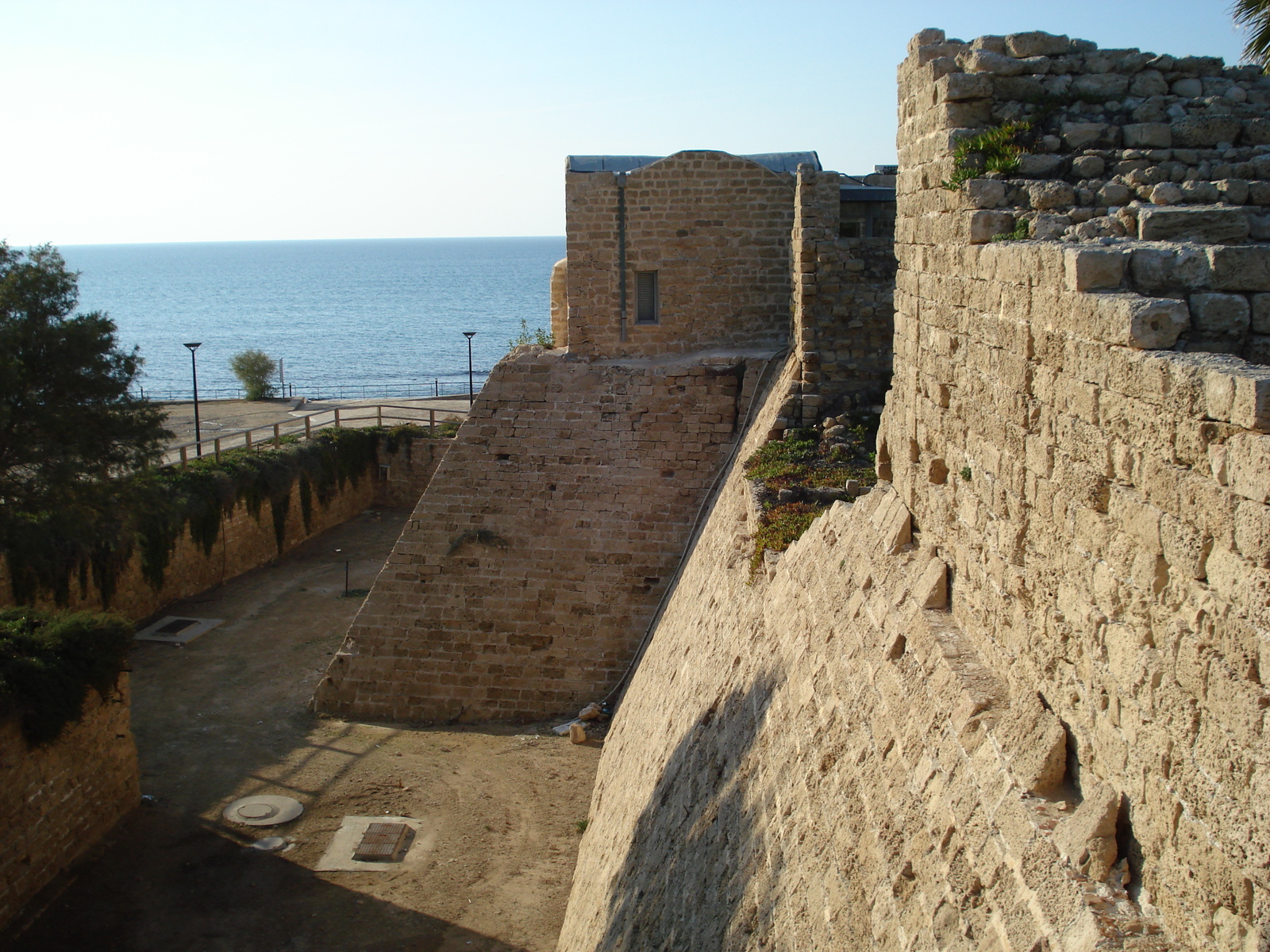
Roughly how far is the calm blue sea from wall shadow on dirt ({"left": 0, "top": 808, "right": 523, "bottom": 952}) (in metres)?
40.4

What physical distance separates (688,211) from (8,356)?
897 cm

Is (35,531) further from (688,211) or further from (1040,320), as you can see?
(1040,320)

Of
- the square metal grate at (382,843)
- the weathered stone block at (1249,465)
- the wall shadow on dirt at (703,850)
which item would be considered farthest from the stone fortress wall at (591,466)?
the weathered stone block at (1249,465)

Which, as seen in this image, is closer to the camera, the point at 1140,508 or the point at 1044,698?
the point at 1140,508

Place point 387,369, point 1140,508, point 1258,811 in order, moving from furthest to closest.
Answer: point 387,369, point 1140,508, point 1258,811

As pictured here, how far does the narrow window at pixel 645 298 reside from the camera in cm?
1455

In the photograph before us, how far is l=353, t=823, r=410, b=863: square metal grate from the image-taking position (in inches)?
410

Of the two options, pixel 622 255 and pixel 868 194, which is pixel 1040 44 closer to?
pixel 868 194

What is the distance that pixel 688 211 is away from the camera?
14.3 metres

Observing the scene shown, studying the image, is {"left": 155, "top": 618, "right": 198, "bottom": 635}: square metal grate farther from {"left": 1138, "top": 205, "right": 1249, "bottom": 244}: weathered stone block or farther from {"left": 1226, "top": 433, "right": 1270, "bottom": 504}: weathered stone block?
{"left": 1226, "top": 433, "right": 1270, "bottom": 504}: weathered stone block

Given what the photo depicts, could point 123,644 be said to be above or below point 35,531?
below

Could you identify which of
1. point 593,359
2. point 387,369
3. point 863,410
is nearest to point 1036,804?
point 863,410

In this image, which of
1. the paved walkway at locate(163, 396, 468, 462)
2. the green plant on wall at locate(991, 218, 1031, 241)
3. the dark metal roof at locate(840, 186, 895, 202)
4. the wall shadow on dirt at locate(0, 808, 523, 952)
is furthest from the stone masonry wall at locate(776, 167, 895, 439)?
the paved walkway at locate(163, 396, 468, 462)

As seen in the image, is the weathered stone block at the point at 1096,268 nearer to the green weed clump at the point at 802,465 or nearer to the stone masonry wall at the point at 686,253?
the green weed clump at the point at 802,465
